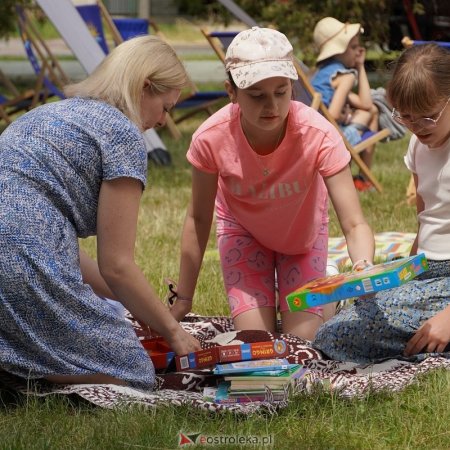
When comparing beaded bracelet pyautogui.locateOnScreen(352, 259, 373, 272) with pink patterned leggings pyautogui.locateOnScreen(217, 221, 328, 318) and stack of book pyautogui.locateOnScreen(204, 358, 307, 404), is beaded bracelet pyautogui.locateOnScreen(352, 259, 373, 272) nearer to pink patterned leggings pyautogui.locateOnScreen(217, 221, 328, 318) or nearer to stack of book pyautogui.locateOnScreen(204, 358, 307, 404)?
stack of book pyautogui.locateOnScreen(204, 358, 307, 404)

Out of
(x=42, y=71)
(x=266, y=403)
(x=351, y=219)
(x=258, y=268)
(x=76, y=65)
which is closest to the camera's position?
(x=266, y=403)

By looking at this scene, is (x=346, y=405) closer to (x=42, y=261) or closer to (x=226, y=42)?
(x=42, y=261)

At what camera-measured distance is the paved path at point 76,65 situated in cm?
1798

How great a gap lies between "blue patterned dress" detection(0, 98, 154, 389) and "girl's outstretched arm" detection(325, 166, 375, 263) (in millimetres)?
780

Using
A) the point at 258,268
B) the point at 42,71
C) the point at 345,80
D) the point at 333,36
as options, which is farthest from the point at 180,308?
the point at 42,71

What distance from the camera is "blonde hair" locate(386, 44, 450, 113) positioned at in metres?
3.57

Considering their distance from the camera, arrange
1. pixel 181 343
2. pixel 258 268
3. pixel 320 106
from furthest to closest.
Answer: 1. pixel 320 106
2. pixel 258 268
3. pixel 181 343

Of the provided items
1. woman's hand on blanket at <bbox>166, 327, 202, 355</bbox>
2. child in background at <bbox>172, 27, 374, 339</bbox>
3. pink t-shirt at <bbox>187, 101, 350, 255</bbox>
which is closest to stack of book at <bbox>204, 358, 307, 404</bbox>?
woman's hand on blanket at <bbox>166, 327, 202, 355</bbox>

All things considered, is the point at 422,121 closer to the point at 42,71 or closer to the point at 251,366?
the point at 251,366

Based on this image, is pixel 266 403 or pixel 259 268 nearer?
pixel 266 403

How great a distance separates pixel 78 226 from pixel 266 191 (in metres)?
0.90

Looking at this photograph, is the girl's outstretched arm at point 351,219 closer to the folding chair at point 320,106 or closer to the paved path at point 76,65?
the folding chair at point 320,106

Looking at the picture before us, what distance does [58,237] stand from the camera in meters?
3.29

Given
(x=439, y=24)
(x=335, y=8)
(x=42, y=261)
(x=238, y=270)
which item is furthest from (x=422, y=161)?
(x=439, y=24)
